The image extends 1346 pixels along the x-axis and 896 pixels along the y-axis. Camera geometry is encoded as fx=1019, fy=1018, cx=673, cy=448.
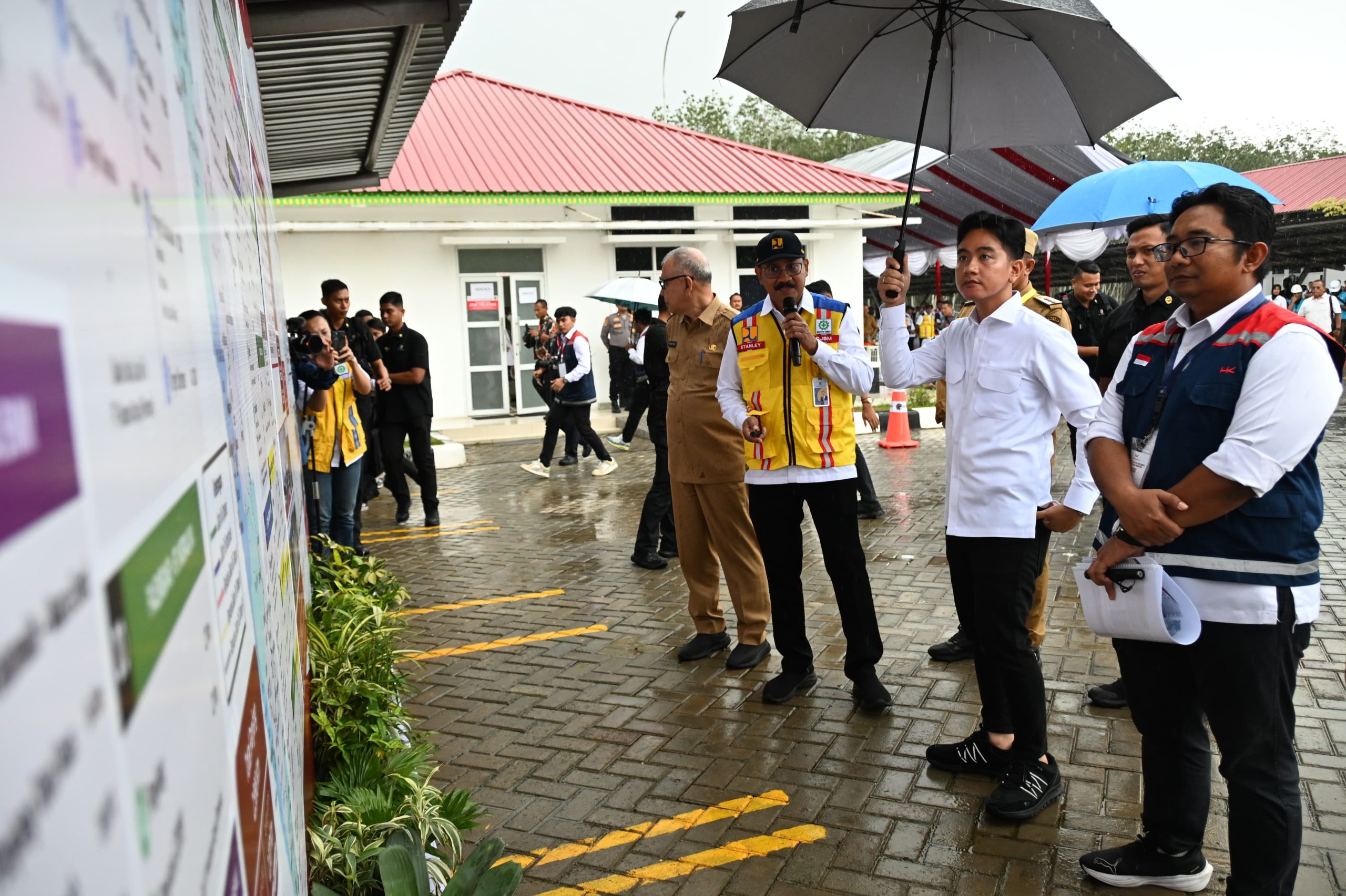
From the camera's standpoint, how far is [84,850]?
531 millimetres

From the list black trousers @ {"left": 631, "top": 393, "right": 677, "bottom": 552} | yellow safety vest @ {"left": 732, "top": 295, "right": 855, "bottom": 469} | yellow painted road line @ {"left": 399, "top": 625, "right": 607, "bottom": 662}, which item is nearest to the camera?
yellow safety vest @ {"left": 732, "top": 295, "right": 855, "bottom": 469}

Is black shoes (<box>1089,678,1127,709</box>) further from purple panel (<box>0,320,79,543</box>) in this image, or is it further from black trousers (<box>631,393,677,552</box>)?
purple panel (<box>0,320,79,543</box>)

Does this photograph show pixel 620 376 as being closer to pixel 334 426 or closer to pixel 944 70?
pixel 334 426

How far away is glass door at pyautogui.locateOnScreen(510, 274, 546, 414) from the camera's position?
59.3ft

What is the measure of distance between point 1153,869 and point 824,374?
93.8 inches

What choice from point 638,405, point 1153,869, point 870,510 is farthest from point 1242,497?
point 638,405

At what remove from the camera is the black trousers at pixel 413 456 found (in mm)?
9008

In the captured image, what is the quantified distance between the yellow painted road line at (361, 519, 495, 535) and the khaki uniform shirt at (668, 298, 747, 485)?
4.40m

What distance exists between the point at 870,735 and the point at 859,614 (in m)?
0.54

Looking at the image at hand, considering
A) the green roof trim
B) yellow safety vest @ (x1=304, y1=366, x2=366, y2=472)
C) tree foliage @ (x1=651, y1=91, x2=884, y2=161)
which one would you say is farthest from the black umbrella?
tree foliage @ (x1=651, y1=91, x2=884, y2=161)

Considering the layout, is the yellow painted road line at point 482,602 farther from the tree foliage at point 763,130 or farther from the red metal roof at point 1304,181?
the tree foliage at point 763,130

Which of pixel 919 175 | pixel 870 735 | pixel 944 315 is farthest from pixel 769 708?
pixel 944 315

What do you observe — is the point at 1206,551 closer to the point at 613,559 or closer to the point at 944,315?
the point at 613,559

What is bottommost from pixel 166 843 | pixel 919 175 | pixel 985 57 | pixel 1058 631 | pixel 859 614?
pixel 1058 631
